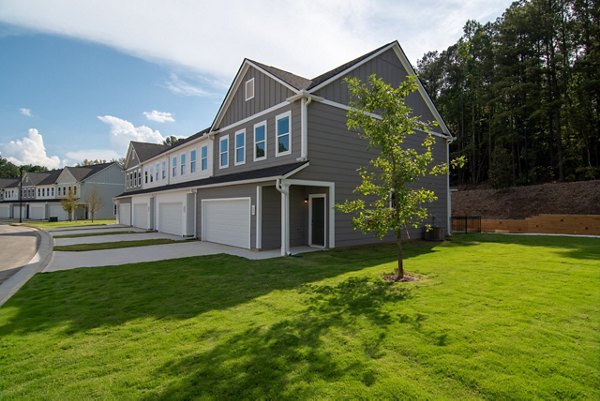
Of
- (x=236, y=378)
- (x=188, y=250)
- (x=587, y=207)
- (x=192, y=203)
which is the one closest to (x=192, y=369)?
(x=236, y=378)

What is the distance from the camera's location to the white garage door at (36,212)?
147ft

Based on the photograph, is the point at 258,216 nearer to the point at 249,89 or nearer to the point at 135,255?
the point at 135,255

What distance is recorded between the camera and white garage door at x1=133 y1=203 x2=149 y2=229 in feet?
78.5

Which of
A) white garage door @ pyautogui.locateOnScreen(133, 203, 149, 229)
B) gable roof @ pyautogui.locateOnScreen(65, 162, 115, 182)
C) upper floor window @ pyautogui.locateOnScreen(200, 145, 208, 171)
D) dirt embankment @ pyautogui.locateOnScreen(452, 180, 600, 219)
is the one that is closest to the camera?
upper floor window @ pyautogui.locateOnScreen(200, 145, 208, 171)

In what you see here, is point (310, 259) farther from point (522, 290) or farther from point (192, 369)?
point (192, 369)

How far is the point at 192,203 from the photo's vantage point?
56.5ft

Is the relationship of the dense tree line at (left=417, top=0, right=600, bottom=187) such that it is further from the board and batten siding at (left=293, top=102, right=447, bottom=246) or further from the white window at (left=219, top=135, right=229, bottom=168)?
the white window at (left=219, top=135, right=229, bottom=168)

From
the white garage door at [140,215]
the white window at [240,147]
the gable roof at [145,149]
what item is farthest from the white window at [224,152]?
the gable roof at [145,149]

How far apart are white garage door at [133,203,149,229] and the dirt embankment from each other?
26.0 meters

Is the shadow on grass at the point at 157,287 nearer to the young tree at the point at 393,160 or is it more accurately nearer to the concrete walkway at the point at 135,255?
the concrete walkway at the point at 135,255

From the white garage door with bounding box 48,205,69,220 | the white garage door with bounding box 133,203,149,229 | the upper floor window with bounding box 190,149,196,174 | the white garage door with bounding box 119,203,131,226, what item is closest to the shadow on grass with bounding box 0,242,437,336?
the upper floor window with bounding box 190,149,196,174

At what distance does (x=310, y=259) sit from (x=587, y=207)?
2083 centimetres

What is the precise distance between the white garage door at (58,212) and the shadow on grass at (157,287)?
40.9 meters

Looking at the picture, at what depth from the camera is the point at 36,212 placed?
46.5 meters
